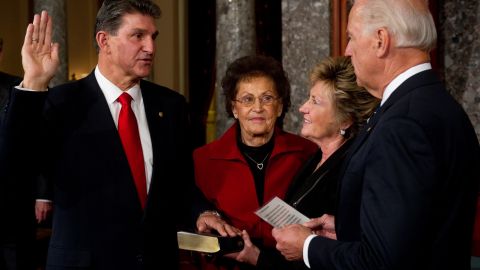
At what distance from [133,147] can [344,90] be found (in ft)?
2.61

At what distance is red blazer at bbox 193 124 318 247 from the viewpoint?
267 centimetres

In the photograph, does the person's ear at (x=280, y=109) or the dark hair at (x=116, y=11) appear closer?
the dark hair at (x=116, y=11)

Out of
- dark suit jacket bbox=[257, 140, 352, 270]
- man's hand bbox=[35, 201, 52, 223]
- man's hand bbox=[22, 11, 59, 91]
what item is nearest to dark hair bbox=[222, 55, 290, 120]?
dark suit jacket bbox=[257, 140, 352, 270]

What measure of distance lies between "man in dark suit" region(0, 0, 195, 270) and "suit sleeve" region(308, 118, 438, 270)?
96 cm

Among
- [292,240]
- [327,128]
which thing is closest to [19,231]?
[327,128]

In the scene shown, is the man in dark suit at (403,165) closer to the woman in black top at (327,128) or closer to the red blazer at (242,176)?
the woman in black top at (327,128)

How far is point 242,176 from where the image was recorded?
107 inches

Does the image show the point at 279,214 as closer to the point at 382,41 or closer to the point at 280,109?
the point at 280,109


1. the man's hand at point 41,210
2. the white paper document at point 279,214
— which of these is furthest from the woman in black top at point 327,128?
the man's hand at point 41,210

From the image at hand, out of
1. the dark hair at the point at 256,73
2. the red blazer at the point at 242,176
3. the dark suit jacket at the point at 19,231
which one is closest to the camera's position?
the red blazer at the point at 242,176

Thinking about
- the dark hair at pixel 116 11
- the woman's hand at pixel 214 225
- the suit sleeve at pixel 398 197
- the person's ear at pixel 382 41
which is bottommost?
the woman's hand at pixel 214 225

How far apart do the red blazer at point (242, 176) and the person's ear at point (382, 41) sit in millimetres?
1251

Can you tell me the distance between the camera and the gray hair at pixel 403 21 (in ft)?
4.83

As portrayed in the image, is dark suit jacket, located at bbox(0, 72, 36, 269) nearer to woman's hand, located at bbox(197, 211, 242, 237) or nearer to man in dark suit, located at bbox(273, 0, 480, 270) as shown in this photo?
woman's hand, located at bbox(197, 211, 242, 237)
